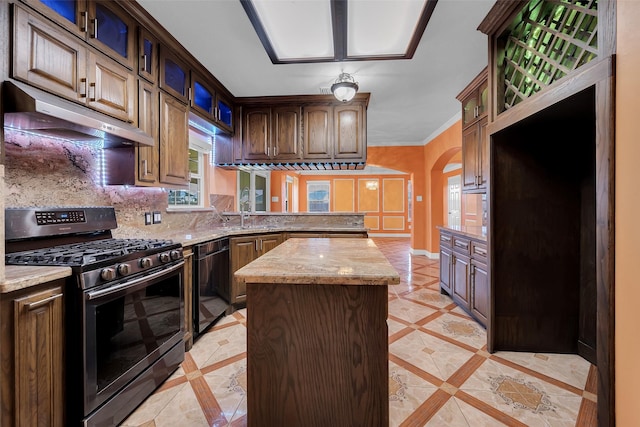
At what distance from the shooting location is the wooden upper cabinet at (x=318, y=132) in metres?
3.64

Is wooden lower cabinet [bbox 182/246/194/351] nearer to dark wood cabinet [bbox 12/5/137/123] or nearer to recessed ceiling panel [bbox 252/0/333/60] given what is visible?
dark wood cabinet [bbox 12/5/137/123]

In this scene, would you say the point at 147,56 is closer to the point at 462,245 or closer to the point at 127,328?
the point at 127,328

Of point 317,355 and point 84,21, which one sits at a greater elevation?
point 84,21

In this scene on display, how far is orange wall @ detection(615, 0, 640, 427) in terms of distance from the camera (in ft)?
3.46

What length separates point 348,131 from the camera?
3.63 m

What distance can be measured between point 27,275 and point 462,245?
10.8 feet

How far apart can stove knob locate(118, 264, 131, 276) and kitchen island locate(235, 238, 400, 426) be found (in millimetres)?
775

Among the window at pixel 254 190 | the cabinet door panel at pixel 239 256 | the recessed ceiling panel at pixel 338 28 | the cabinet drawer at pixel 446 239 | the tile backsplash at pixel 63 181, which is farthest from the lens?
the window at pixel 254 190

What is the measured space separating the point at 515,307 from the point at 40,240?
11.0 feet

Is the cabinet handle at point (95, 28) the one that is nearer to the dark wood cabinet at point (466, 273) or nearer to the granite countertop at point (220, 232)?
the granite countertop at point (220, 232)

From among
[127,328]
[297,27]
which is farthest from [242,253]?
[297,27]

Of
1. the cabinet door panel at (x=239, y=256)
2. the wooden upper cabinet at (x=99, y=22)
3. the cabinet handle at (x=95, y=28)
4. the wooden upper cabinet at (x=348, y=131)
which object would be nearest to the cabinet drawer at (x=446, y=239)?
the wooden upper cabinet at (x=348, y=131)

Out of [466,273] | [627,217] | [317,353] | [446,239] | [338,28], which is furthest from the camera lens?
[446,239]

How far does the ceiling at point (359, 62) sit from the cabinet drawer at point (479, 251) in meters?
1.83
